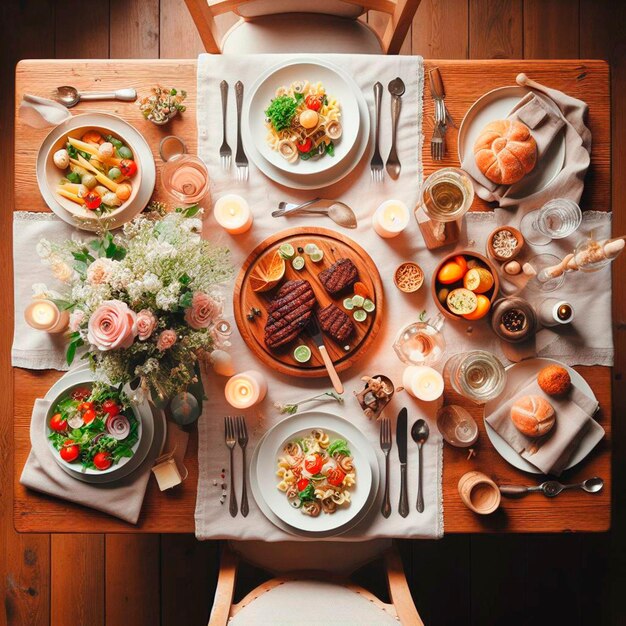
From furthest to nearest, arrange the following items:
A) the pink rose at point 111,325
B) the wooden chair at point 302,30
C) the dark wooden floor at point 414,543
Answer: the dark wooden floor at point 414,543
the wooden chair at point 302,30
the pink rose at point 111,325

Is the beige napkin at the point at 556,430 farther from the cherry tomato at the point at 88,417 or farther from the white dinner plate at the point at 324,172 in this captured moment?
the cherry tomato at the point at 88,417

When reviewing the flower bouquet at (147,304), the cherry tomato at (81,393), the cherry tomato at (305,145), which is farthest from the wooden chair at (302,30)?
the cherry tomato at (81,393)

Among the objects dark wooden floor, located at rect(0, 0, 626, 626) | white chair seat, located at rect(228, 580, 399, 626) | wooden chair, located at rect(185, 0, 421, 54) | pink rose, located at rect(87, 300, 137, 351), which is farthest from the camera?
dark wooden floor, located at rect(0, 0, 626, 626)

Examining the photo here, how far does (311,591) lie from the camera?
Result: 1827mm

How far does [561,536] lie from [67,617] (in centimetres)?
238

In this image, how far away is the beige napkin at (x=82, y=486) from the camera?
1.64 metres

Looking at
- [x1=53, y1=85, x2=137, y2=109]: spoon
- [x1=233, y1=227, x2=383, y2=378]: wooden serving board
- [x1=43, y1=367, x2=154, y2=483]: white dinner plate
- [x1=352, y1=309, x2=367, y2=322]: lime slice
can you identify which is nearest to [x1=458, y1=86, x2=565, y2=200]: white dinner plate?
[x1=233, y1=227, x2=383, y2=378]: wooden serving board

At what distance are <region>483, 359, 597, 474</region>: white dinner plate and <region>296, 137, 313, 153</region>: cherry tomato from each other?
0.92 m

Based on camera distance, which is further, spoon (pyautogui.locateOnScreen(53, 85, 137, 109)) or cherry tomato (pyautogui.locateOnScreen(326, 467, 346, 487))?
spoon (pyautogui.locateOnScreen(53, 85, 137, 109))

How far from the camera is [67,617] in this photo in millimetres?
2613

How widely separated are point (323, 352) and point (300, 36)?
3.84 feet

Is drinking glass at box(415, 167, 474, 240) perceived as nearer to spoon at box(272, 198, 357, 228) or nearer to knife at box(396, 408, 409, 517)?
spoon at box(272, 198, 357, 228)

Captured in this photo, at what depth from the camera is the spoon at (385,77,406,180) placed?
173 cm

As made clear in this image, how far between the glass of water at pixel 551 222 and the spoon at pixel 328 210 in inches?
21.3
